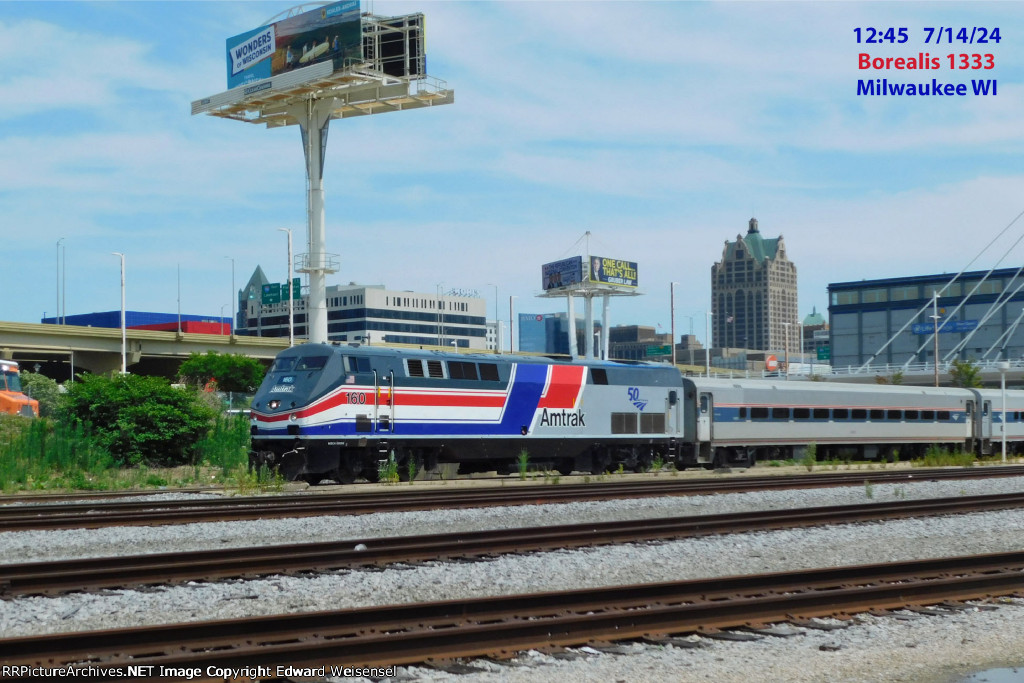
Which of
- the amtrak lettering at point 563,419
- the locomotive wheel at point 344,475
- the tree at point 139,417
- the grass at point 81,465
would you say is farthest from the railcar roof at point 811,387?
the tree at point 139,417

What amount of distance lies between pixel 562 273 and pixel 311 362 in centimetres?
9183

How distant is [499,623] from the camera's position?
9.84 meters

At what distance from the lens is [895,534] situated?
18.1 meters

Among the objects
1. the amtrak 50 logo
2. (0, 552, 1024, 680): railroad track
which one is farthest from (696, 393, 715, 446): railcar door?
(0, 552, 1024, 680): railroad track

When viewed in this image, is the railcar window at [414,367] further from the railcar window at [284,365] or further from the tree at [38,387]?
the tree at [38,387]

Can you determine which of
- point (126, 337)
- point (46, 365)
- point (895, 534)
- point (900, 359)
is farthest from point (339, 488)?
point (900, 359)

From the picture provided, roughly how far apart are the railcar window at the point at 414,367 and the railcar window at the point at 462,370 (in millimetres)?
1068

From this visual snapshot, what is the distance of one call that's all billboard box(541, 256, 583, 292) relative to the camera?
11556 centimetres

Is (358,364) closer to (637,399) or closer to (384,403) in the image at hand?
(384,403)

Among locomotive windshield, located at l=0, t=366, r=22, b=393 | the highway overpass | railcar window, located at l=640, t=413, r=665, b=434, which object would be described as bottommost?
railcar window, located at l=640, t=413, r=665, b=434

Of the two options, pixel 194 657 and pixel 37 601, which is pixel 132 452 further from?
pixel 194 657

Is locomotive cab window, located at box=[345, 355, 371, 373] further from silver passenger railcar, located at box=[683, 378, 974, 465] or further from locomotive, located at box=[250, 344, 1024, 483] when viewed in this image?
silver passenger railcar, located at box=[683, 378, 974, 465]

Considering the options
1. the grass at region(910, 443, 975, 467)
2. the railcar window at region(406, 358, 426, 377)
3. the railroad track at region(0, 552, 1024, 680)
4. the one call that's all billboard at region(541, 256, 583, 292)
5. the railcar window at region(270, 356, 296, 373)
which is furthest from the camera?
the one call that's all billboard at region(541, 256, 583, 292)

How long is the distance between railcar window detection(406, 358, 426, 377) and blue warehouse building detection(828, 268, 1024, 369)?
12090 centimetres
